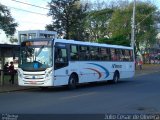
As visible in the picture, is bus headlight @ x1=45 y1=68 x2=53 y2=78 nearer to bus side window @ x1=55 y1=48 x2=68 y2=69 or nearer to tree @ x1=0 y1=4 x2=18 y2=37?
bus side window @ x1=55 y1=48 x2=68 y2=69

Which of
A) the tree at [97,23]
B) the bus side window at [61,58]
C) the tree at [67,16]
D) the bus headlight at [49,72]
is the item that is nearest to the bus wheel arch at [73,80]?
the bus side window at [61,58]

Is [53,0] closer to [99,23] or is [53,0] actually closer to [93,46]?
[99,23]

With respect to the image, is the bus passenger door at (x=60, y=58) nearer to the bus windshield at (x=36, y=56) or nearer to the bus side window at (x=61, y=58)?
the bus side window at (x=61, y=58)

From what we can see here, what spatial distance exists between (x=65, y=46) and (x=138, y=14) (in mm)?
65867

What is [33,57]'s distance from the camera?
23219 millimetres

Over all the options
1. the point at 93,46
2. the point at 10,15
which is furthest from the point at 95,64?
the point at 10,15

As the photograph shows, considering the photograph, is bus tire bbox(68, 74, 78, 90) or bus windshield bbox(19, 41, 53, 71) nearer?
bus windshield bbox(19, 41, 53, 71)

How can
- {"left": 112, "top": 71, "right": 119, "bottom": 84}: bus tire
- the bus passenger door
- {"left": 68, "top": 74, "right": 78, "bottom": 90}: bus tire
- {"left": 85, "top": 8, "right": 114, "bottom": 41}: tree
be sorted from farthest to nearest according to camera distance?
{"left": 85, "top": 8, "right": 114, "bottom": 41}: tree, {"left": 112, "top": 71, "right": 119, "bottom": 84}: bus tire, {"left": 68, "top": 74, "right": 78, "bottom": 90}: bus tire, the bus passenger door

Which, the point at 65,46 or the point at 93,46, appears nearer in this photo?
the point at 65,46

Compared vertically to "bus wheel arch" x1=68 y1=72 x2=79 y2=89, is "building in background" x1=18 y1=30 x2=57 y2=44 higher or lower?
higher

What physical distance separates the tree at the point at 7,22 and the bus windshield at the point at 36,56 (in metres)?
18.8

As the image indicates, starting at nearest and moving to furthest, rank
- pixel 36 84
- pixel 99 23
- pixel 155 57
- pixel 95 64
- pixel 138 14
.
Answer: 1. pixel 36 84
2. pixel 95 64
3. pixel 138 14
4. pixel 99 23
5. pixel 155 57

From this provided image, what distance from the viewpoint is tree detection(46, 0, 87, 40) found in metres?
72.9

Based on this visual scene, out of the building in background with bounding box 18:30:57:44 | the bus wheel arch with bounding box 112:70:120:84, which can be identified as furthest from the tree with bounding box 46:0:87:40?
the bus wheel arch with bounding box 112:70:120:84
